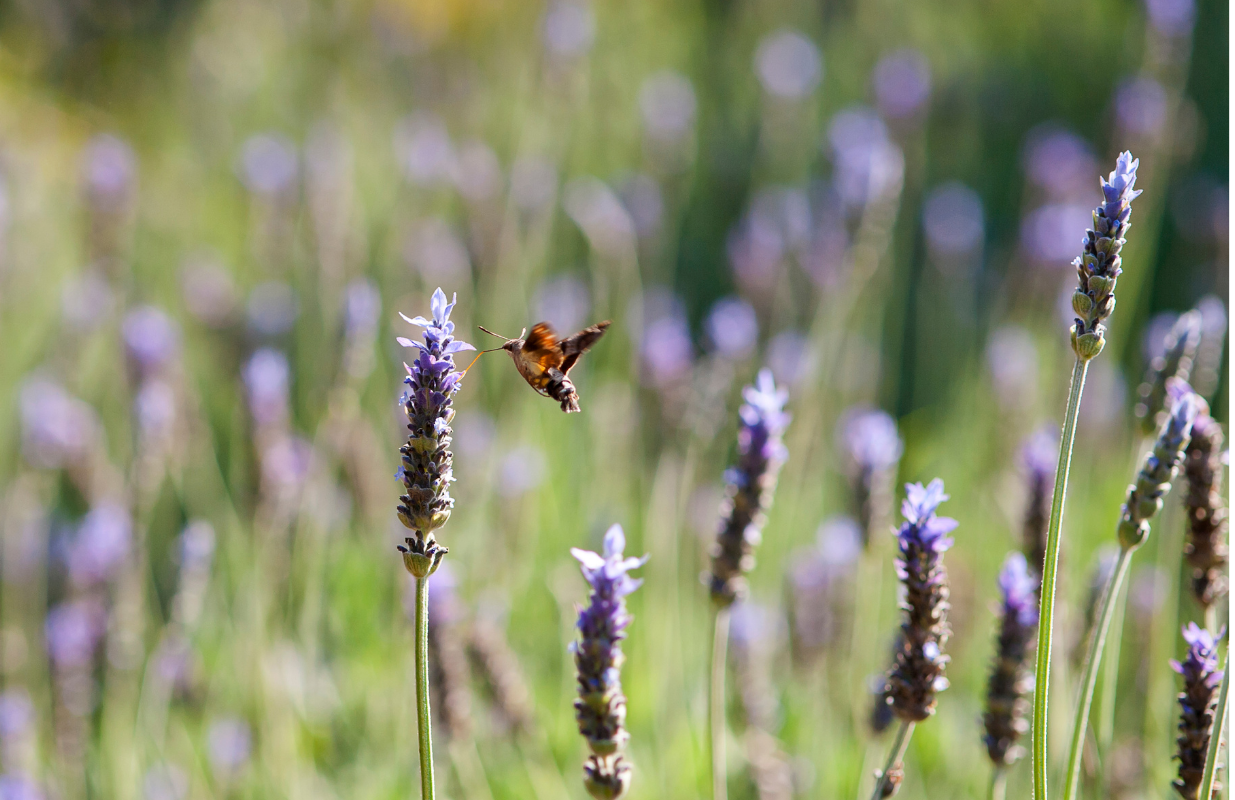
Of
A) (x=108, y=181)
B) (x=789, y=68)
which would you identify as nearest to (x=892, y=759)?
(x=108, y=181)

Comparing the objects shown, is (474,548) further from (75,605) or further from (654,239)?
(654,239)

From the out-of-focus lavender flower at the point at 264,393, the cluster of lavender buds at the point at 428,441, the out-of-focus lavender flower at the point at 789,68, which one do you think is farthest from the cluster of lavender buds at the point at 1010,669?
the out-of-focus lavender flower at the point at 789,68

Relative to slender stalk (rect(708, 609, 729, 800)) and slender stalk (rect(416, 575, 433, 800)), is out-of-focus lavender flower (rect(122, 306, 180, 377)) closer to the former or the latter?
slender stalk (rect(708, 609, 729, 800))

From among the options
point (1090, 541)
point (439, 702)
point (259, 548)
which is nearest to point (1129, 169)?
point (439, 702)

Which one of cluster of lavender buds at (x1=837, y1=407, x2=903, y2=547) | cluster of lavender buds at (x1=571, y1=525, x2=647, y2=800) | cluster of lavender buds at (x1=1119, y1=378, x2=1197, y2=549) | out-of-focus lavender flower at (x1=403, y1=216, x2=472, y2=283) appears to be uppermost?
out-of-focus lavender flower at (x1=403, y1=216, x2=472, y2=283)

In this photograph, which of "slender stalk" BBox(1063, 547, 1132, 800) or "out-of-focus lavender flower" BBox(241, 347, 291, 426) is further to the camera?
"out-of-focus lavender flower" BBox(241, 347, 291, 426)

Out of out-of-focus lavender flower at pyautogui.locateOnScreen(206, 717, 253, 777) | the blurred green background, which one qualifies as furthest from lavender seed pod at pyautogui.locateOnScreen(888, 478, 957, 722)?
out-of-focus lavender flower at pyautogui.locateOnScreen(206, 717, 253, 777)
